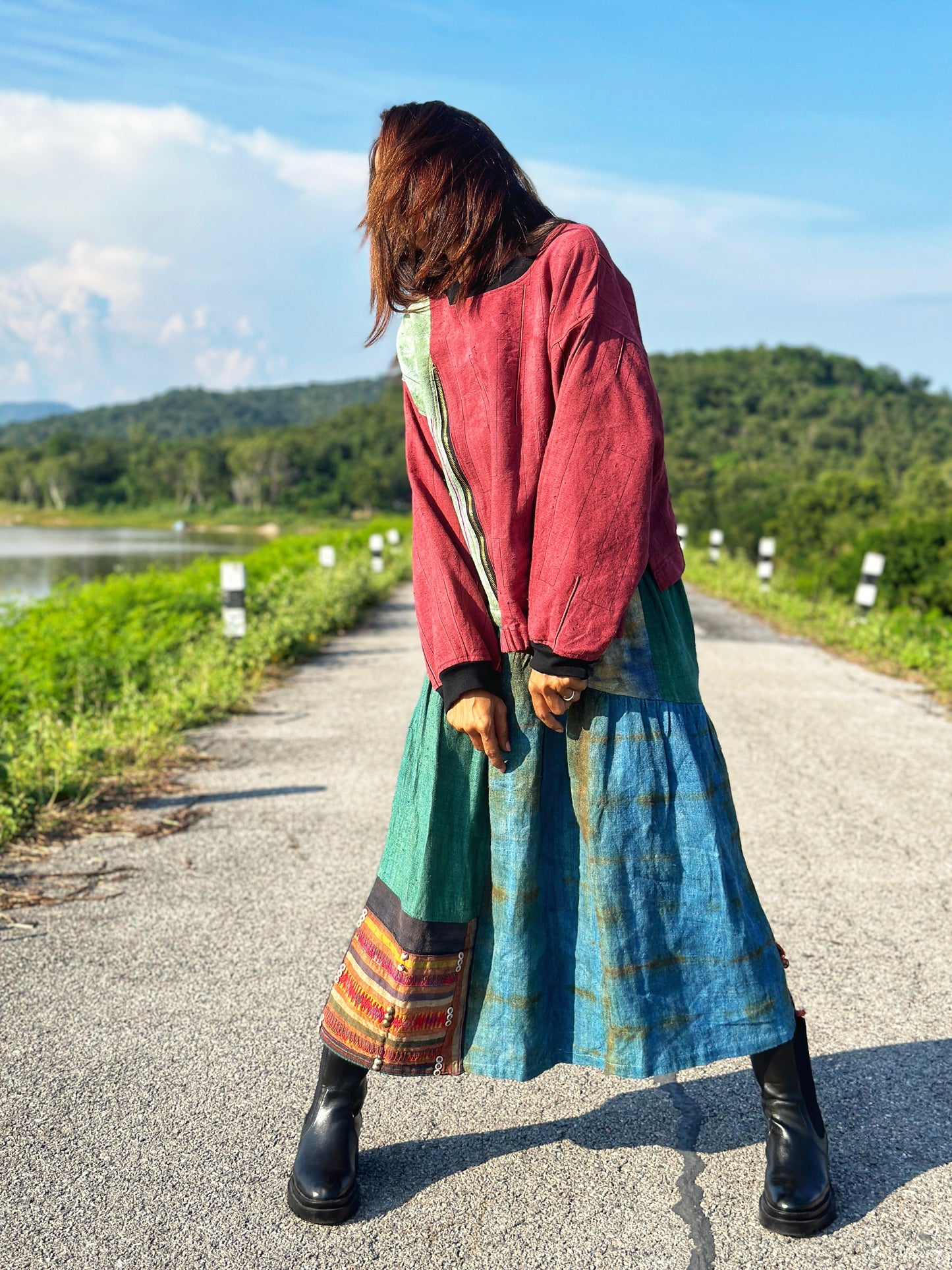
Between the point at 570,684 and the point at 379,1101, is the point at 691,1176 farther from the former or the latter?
the point at 570,684

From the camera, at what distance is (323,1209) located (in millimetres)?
1820

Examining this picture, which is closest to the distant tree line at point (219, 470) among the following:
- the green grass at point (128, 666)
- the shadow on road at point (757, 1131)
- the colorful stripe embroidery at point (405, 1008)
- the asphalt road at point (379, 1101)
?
the green grass at point (128, 666)

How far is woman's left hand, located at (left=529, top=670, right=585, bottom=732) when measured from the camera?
1.69 m

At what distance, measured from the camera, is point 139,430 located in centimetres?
13625

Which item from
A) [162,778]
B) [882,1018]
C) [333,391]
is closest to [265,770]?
[162,778]

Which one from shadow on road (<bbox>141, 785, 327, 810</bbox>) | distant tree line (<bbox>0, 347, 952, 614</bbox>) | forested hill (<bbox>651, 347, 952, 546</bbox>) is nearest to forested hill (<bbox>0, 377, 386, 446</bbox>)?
distant tree line (<bbox>0, 347, 952, 614</bbox>)

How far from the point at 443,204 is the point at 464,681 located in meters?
0.78

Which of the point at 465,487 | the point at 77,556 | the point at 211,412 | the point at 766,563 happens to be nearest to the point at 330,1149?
the point at 465,487

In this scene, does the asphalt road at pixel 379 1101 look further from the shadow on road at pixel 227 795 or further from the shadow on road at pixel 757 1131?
the shadow on road at pixel 227 795

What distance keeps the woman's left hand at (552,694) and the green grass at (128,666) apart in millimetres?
2707

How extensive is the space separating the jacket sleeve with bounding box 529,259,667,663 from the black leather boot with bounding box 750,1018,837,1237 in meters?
0.82

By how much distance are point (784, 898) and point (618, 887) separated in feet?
6.15

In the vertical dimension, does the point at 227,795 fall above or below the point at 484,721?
below

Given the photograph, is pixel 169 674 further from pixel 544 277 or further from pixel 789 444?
pixel 789 444
